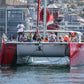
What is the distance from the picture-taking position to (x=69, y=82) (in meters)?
15.2

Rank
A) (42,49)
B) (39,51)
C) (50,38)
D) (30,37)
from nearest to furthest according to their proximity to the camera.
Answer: (42,49) → (39,51) → (50,38) → (30,37)

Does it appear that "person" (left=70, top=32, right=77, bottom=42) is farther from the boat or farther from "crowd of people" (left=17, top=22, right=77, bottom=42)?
the boat

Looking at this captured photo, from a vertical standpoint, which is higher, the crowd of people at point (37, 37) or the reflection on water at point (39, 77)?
the crowd of people at point (37, 37)

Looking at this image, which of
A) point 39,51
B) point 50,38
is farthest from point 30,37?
point 50,38

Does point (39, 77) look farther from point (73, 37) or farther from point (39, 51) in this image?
point (73, 37)

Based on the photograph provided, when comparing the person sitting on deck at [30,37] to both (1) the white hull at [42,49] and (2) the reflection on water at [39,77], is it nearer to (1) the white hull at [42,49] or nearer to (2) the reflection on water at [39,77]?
(1) the white hull at [42,49]

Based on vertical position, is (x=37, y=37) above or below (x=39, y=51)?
above

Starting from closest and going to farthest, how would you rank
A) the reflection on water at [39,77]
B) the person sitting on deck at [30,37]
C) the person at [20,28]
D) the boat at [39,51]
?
1. the reflection on water at [39,77]
2. the boat at [39,51]
3. the person sitting on deck at [30,37]
4. the person at [20,28]

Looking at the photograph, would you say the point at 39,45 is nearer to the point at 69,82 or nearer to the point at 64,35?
the point at 64,35

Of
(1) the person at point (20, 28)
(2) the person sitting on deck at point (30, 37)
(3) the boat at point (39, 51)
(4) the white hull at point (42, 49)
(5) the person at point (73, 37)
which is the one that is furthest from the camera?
(5) the person at point (73, 37)

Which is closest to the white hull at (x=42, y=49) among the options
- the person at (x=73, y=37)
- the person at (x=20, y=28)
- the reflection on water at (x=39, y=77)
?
the person at (x=20, y=28)

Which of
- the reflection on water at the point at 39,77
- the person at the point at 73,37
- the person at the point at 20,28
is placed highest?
the person at the point at 20,28

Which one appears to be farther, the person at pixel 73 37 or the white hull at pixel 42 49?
the person at pixel 73 37

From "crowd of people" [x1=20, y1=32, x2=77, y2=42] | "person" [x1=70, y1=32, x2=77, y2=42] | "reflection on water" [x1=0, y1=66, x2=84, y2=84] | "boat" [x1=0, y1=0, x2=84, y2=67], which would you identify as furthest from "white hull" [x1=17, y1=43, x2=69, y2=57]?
"reflection on water" [x1=0, y1=66, x2=84, y2=84]
